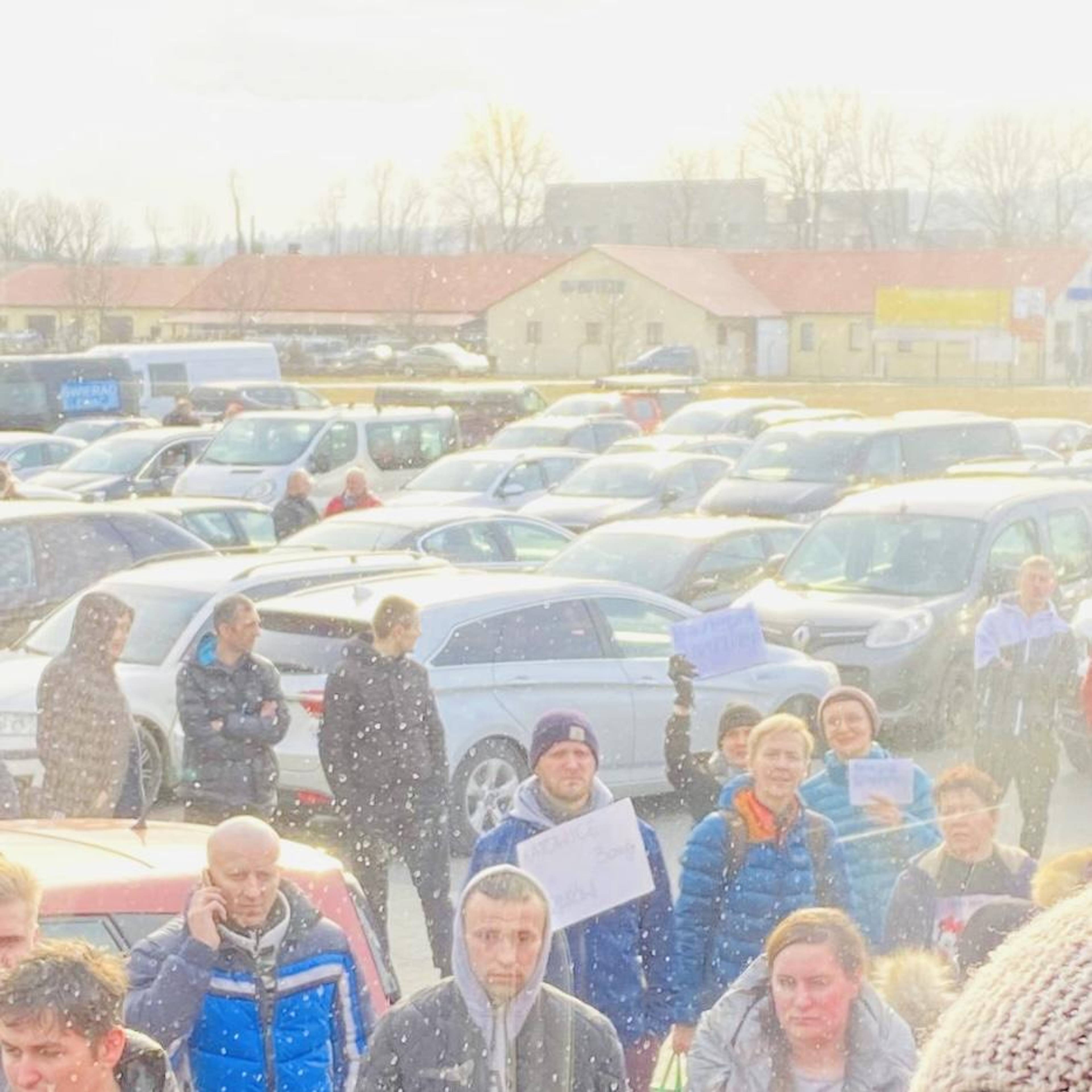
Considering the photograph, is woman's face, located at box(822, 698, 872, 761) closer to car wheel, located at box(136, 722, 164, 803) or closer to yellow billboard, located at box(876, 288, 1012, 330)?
car wheel, located at box(136, 722, 164, 803)

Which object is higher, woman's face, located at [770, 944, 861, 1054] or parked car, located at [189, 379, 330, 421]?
woman's face, located at [770, 944, 861, 1054]

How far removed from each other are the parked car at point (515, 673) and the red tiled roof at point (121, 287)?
74416mm

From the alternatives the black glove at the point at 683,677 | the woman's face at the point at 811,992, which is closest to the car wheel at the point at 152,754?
the black glove at the point at 683,677

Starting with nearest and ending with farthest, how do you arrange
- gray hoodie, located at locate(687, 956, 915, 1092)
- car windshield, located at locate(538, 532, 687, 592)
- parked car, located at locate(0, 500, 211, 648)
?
gray hoodie, located at locate(687, 956, 915, 1092), parked car, located at locate(0, 500, 211, 648), car windshield, located at locate(538, 532, 687, 592)

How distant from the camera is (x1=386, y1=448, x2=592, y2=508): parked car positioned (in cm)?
2358

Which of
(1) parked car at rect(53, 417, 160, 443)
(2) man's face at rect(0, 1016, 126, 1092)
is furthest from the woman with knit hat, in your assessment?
(1) parked car at rect(53, 417, 160, 443)

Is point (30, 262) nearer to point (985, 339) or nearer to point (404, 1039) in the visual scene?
point (985, 339)

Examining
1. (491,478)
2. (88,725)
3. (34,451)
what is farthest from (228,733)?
(34,451)

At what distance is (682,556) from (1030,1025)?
14.4m

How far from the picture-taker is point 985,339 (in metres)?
69.9

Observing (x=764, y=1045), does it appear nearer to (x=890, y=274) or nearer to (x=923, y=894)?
(x=923, y=894)

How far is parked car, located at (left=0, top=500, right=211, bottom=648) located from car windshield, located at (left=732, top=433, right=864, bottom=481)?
8688 millimetres

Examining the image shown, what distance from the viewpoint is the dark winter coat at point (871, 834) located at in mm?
7086

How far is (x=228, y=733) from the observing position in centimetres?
880
